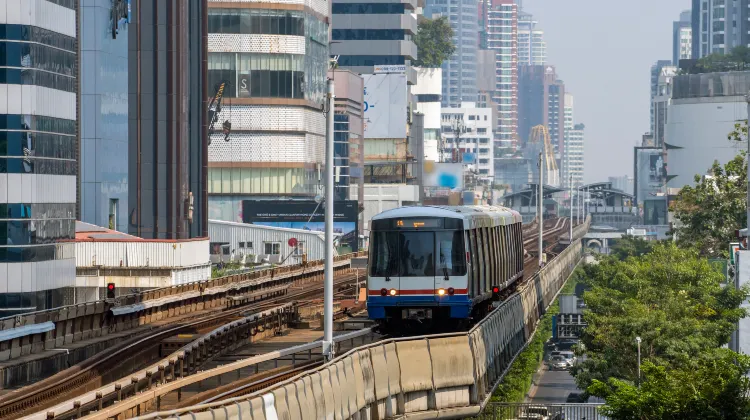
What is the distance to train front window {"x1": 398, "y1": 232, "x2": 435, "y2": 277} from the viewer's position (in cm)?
3634

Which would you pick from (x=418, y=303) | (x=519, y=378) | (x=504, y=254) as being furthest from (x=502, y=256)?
(x=519, y=378)

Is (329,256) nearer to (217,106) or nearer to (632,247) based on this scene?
(217,106)

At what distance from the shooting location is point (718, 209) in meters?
81.3

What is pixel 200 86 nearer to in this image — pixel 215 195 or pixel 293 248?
pixel 293 248

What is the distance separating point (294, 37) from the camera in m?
116

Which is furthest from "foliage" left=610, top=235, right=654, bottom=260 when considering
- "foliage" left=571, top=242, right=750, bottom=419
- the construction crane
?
"foliage" left=571, top=242, right=750, bottom=419

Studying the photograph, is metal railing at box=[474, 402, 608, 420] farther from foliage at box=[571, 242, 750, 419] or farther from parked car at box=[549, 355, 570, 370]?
parked car at box=[549, 355, 570, 370]

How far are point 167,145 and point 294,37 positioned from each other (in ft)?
121

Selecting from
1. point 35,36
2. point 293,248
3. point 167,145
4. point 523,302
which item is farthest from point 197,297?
point 293,248

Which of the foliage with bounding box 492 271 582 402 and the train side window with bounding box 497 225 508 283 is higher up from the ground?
the train side window with bounding box 497 225 508 283

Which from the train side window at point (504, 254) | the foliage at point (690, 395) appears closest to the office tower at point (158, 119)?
the train side window at point (504, 254)

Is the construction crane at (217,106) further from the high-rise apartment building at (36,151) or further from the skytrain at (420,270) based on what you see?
the skytrain at (420,270)

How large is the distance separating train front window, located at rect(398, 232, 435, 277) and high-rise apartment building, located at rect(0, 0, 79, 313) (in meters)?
21.6

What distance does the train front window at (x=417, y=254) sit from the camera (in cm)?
3634
